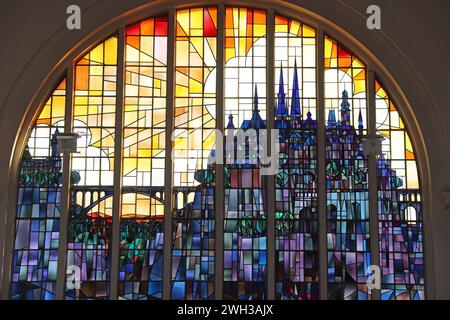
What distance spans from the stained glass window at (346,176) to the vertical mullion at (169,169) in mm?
2552

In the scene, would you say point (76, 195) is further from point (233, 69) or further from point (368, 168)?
point (368, 168)

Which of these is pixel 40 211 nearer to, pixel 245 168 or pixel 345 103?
pixel 245 168

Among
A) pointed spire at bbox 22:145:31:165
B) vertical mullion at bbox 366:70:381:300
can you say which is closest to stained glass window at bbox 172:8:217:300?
pointed spire at bbox 22:145:31:165

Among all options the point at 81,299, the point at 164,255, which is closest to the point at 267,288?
the point at 164,255

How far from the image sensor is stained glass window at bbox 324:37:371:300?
16641 millimetres

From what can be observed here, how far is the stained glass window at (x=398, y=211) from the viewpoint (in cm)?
1664

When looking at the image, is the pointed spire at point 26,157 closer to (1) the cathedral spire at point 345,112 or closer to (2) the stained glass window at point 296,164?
(2) the stained glass window at point 296,164

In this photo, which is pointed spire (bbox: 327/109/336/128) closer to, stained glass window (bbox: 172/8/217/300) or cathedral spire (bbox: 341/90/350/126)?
cathedral spire (bbox: 341/90/350/126)

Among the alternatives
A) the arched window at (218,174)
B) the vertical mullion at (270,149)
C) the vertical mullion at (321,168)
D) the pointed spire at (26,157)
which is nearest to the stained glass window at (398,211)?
the arched window at (218,174)

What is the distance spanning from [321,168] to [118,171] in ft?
10.8

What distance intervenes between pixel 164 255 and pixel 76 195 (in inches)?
69.2

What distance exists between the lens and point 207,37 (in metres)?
17.6
